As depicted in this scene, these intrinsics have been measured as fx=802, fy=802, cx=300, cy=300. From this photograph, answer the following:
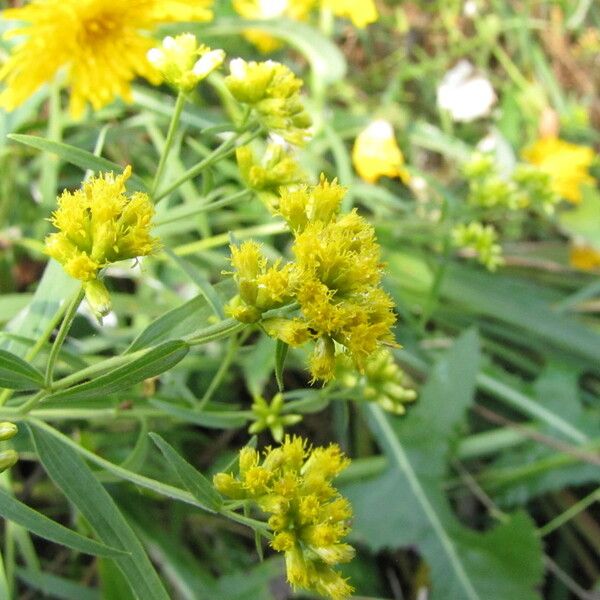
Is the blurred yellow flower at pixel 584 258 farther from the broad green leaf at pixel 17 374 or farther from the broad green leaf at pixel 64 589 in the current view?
the broad green leaf at pixel 17 374

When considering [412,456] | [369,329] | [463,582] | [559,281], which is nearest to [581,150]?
[559,281]

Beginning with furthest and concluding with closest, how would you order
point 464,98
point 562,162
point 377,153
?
point 464,98
point 562,162
point 377,153

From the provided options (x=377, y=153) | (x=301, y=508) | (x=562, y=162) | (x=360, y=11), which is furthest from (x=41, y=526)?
(x=562, y=162)

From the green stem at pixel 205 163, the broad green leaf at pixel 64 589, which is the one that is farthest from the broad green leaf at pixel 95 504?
the broad green leaf at pixel 64 589

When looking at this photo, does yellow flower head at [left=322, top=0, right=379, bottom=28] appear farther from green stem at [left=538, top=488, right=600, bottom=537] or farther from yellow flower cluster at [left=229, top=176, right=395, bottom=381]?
green stem at [left=538, top=488, right=600, bottom=537]

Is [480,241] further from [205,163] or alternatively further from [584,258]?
[205,163]

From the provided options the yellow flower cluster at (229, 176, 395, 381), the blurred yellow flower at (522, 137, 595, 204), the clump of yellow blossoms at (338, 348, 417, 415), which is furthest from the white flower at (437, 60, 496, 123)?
the yellow flower cluster at (229, 176, 395, 381)
